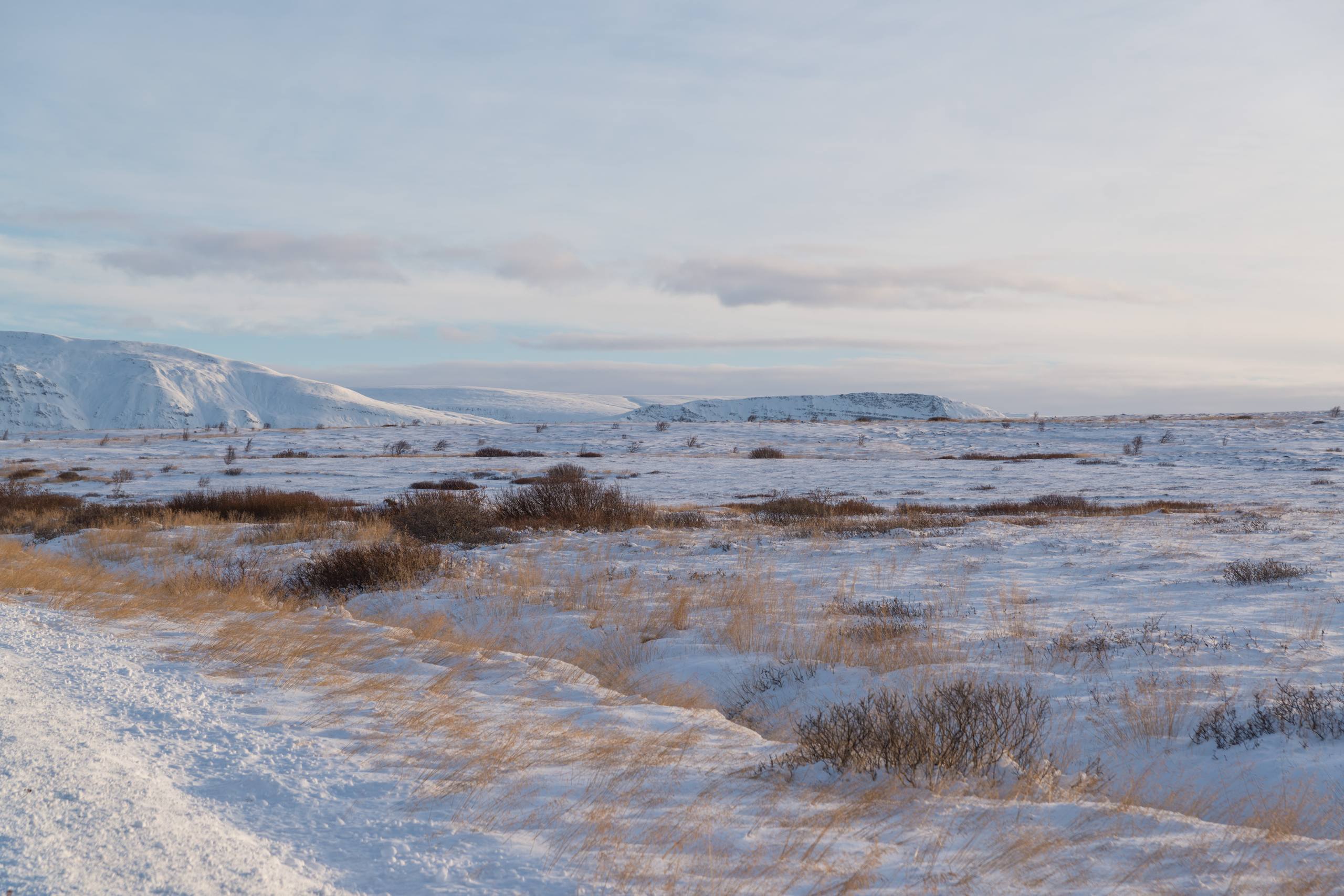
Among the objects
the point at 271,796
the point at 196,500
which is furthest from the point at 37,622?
the point at 196,500

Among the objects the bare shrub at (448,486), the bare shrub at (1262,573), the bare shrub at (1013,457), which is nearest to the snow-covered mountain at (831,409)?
the bare shrub at (1013,457)

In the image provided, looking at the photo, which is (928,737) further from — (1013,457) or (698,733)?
(1013,457)

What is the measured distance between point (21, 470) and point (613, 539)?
80.9 ft

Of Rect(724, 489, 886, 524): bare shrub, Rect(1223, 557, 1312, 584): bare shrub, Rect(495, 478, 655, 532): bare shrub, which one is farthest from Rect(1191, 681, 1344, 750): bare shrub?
Rect(495, 478, 655, 532): bare shrub

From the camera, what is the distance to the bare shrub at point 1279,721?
12.7ft

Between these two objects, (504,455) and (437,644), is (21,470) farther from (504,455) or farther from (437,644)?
(437,644)

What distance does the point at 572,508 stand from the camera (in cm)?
1440

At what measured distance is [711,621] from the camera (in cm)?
691

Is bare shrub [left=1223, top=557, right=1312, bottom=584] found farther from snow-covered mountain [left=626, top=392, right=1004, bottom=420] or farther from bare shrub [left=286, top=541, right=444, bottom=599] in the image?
snow-covered mountain [left=626, top=392, right=1004, bottom=420]

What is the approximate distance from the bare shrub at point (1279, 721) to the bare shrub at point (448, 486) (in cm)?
1724

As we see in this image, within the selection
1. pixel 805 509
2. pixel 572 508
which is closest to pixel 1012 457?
pixel 805 509

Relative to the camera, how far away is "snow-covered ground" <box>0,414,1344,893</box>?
2.40 m

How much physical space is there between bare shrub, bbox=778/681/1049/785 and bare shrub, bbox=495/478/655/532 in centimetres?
979

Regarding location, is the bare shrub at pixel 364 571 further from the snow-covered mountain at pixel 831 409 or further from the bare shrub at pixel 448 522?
the snow-covered mountain at pixel 831 409
